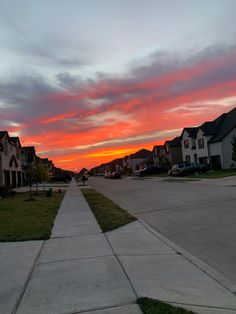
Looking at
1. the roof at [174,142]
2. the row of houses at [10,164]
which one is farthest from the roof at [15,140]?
the roof at [174,142]

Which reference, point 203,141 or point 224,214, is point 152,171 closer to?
point 203,141

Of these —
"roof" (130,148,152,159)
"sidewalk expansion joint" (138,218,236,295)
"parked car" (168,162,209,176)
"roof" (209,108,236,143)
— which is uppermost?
"roof" (130,148,152,159)

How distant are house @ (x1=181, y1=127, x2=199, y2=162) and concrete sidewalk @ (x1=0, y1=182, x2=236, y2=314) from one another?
58.3 metres

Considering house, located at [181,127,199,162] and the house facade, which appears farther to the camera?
house, located at [181,127,199,162]

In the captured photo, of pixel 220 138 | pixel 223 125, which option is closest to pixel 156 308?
pixel 220 138

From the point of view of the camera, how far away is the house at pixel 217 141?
55506 millimetres

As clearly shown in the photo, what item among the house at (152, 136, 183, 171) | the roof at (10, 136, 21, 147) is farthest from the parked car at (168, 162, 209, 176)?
the house at (152, 136, 183, 171)

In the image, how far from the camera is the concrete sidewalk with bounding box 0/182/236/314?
5355mm

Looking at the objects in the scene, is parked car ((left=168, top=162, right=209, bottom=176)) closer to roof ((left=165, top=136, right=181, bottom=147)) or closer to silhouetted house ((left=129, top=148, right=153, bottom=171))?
roof ((left=165, top=136, right=181, bottom=147))

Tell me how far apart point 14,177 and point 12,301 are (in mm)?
50506

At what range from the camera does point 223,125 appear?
2346 inches

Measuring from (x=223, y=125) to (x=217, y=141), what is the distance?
3.98m

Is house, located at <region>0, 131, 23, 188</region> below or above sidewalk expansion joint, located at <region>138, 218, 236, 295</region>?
above

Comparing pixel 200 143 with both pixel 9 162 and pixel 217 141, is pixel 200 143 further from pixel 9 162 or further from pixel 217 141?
pixel 9 162
